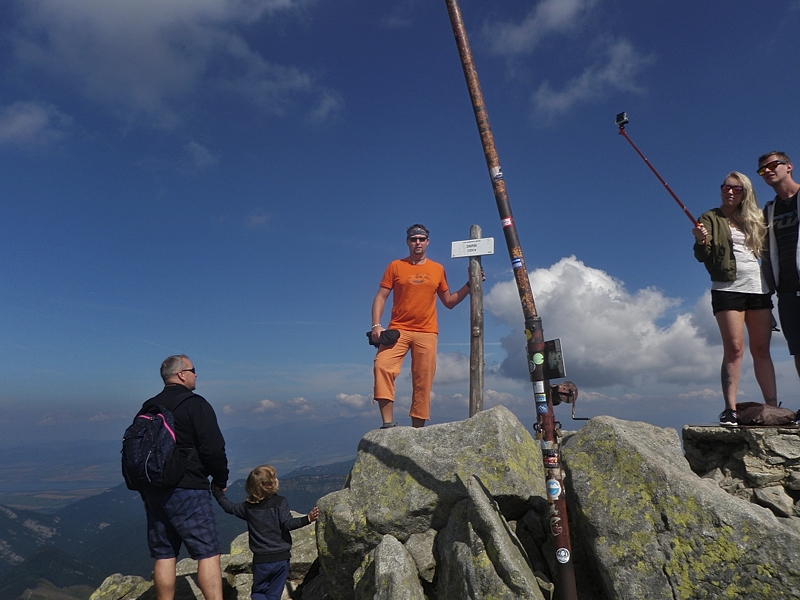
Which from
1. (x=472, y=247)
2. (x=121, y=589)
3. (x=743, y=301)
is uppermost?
(x=472, y=247)

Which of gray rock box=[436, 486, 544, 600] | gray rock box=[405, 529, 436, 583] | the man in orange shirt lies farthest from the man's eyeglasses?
gray rock box=[405, 529, 436, 583]

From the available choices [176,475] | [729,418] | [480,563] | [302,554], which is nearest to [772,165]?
[729,418]

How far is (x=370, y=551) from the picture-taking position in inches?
272

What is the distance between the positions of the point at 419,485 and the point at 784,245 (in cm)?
686

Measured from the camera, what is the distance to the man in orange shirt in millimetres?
9344

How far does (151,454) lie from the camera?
6375 millimetres

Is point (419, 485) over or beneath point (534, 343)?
beneath

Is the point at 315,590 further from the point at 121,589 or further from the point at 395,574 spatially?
the point at 121,589

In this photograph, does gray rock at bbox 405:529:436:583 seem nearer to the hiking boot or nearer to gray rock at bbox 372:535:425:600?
gray rock at bbox 372:535:425:600

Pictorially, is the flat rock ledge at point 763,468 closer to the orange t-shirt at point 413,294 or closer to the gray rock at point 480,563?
the gray rock at point 480,563

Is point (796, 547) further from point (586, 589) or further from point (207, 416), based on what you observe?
point (207, 416)

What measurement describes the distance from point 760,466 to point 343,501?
647 cm

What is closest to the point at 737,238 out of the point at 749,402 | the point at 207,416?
the point at 749,402

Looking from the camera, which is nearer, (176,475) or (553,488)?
(553,488)
